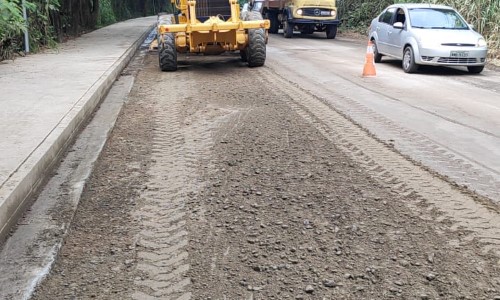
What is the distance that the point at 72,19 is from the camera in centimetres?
2133

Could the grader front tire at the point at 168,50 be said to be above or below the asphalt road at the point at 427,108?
above

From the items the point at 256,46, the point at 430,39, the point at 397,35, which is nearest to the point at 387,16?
the point at 397,35

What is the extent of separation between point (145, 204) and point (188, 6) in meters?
8.57

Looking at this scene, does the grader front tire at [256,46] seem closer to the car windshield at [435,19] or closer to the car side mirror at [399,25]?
the car side mirror at [399,25]

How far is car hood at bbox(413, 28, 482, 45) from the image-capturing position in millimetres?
12039

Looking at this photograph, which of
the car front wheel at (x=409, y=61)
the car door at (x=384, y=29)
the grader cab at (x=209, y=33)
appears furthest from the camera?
the car door at (x=384, y=29)

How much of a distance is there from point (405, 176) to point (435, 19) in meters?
9.43

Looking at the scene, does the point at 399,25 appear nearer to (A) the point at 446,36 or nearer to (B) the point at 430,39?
(B) the point at 430,39

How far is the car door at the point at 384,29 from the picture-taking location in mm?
14077

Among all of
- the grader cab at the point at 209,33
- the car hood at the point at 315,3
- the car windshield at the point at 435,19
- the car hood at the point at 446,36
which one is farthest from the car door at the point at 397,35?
the car hood at the point at 315,3

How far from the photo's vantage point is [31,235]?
387 centimetres

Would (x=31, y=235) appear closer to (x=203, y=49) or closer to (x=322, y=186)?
(x=322, y=186)

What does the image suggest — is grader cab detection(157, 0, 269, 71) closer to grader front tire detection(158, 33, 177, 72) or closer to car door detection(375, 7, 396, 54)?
grader front tire detection(158, 33, 177, 72)

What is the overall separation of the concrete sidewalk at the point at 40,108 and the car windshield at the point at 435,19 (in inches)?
291
